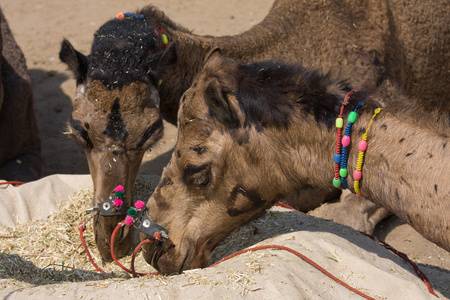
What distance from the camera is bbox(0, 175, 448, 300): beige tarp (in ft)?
10.7

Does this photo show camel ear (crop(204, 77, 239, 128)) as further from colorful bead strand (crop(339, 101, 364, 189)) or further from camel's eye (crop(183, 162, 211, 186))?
colorful bead strand (crop(339, 101, 364, 189))

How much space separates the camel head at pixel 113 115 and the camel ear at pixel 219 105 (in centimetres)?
132

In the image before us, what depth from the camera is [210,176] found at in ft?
11.7

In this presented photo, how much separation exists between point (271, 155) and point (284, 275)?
0.78m

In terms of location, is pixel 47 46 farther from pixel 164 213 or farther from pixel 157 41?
pixel 164 213

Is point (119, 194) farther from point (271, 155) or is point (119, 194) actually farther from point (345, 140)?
point (345, 140)

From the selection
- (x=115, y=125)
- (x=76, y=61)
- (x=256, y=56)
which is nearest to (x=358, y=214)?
(x=256, y=56)

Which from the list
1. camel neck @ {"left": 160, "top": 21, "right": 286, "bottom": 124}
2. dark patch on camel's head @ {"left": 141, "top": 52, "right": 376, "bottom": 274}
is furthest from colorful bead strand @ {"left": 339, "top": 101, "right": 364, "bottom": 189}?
camel neck @ {"left": 160, "top": 21, "right": 286, "bottom": 124}

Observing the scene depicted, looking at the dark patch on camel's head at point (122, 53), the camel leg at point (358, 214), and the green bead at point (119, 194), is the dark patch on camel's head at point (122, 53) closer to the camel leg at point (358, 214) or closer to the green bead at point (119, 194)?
the green bead at point (119, 194)

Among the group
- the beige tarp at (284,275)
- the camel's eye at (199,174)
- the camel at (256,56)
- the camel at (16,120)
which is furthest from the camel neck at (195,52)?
the camel at (16,120)

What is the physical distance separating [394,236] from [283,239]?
6.63 feet

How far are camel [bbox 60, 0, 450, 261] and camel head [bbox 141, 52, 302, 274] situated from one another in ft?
3.12

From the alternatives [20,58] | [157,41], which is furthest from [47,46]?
[157,41]

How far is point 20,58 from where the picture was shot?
7703 millimetres
